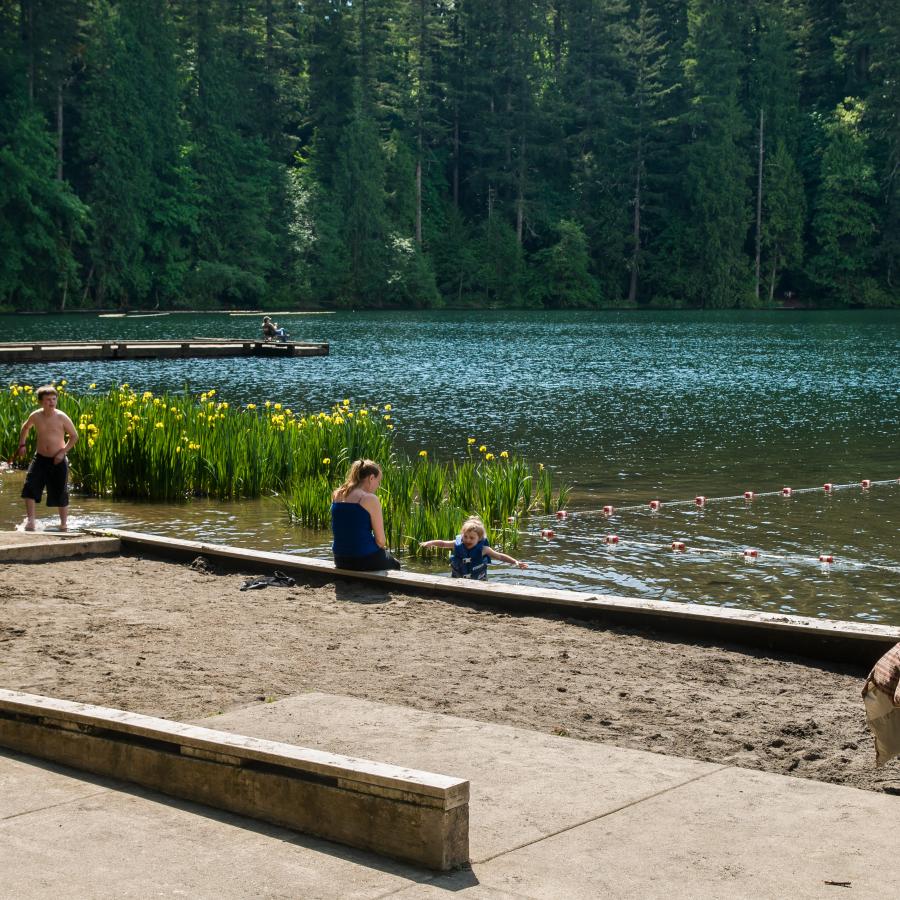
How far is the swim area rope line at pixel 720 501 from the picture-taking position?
14.5m

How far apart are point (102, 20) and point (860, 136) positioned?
53405mm

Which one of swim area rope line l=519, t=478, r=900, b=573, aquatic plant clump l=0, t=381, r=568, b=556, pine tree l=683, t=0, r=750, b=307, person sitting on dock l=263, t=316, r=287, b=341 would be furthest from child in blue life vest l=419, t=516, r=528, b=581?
pine tree l=683, t=0, r=750, b=307

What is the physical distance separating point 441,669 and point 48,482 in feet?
26.4

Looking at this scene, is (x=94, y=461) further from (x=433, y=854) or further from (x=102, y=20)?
(x=102, y=20)

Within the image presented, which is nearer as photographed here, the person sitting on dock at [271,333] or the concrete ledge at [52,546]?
the concrete ledge at [52,546]

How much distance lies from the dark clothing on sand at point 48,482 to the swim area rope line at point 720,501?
5.09m

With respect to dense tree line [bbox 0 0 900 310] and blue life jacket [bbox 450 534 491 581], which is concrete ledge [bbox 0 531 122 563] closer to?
blue life jacket [bbox 450 534 491 581]

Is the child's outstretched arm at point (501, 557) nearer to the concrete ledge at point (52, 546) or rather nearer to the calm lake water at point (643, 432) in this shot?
the calm lake water at point (643, 432)

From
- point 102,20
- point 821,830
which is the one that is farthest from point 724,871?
point 102,20

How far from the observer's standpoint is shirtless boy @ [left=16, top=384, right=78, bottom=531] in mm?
14688

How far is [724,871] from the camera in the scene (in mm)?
4836

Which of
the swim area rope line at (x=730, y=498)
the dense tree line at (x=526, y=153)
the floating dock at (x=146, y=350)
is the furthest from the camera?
the dense tree line at (x=526, y=153)

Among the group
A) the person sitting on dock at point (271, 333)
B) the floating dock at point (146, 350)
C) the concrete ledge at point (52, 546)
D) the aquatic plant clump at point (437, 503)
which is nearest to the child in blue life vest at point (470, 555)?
the aquatic plant clump at point (437, 503)

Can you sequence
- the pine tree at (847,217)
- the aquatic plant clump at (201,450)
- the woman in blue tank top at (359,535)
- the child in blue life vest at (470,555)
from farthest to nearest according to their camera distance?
the pine tree at (847,217), the aquatic plant clump at (201,450), the child in blue life vest at (470,555), the woman in blue tank top at (359,535)
